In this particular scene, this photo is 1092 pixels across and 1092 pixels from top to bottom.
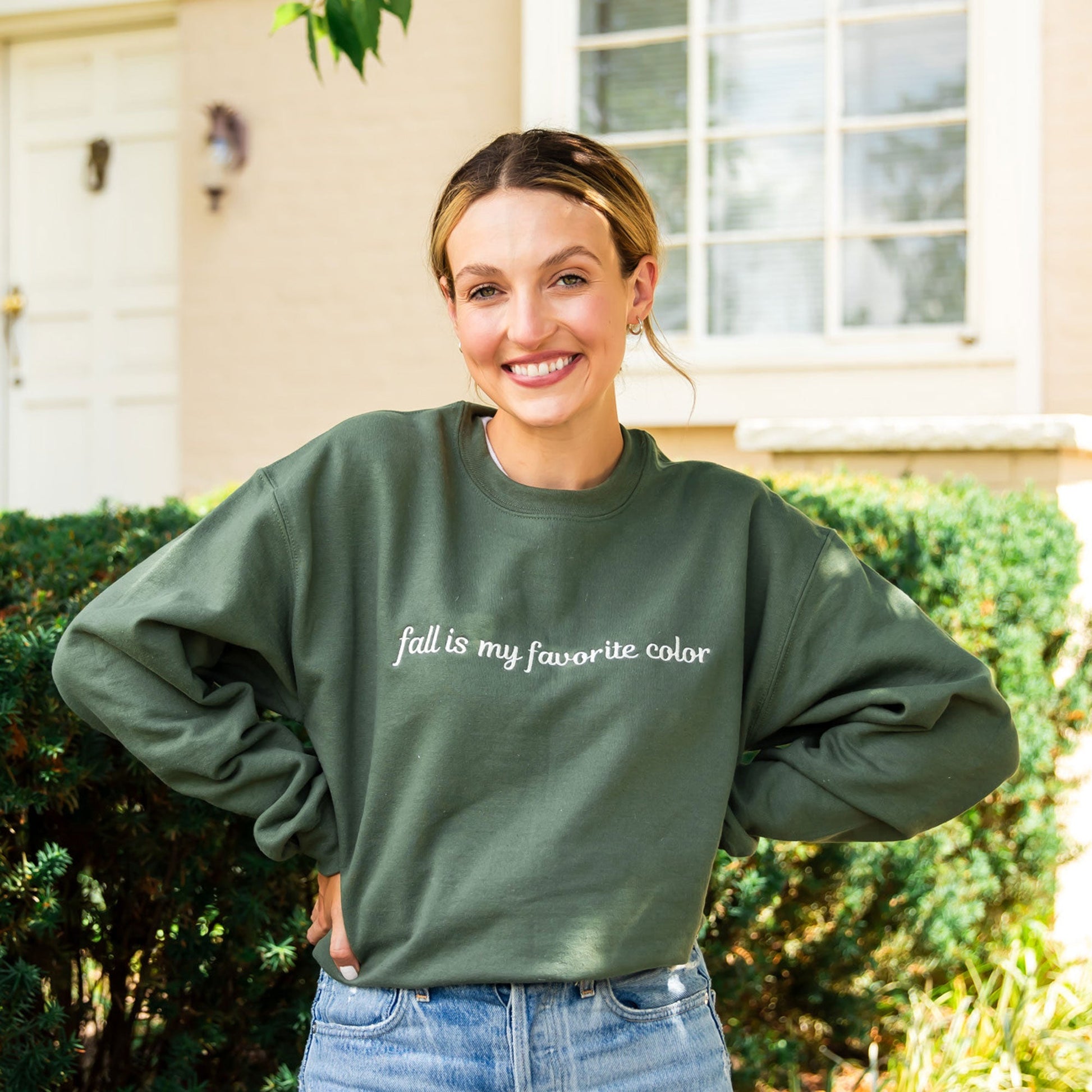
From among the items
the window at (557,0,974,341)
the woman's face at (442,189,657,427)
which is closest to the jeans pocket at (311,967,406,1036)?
the woman's face at (442,189,657,427)

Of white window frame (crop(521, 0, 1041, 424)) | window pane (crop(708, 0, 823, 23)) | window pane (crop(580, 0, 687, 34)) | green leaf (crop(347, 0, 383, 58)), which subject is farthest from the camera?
window pane (crop(580, 0, 687, 34))

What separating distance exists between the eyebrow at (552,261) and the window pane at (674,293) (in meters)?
4.27

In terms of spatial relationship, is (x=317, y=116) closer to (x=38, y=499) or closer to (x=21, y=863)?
(x=38, y=499)

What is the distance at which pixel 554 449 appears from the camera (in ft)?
5.63

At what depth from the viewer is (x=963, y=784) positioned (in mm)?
1713

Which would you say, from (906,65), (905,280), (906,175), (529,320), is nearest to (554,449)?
(529,320)

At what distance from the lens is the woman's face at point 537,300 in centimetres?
164

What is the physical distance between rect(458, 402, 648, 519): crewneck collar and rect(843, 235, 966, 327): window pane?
4.14m

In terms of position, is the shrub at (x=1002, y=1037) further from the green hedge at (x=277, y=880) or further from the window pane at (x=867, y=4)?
the window pane at (x=867, y=4)

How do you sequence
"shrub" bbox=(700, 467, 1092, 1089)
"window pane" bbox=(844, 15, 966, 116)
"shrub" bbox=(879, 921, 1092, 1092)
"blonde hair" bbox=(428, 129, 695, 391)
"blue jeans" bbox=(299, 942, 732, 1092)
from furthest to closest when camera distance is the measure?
"window pane" bbox=(844, 15, 966, 116), "shrub" bbox=(879, 921, 1092, 1092), "shrub" bbox=(700, 467, 1092, 1089), "blonde hair" bbox=(428, 129, 695, 391), "blue jeans" bbox=(299, 942, 732, 1092)

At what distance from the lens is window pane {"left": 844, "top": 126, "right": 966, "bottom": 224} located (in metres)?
5.54

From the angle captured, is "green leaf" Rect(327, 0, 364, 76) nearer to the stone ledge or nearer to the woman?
the woman

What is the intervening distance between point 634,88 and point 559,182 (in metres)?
4.58

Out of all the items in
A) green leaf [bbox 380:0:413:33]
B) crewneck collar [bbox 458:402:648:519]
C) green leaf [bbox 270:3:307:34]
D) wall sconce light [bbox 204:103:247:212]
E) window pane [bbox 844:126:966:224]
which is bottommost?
crewneck collar [bbox 458:402:648:519]
